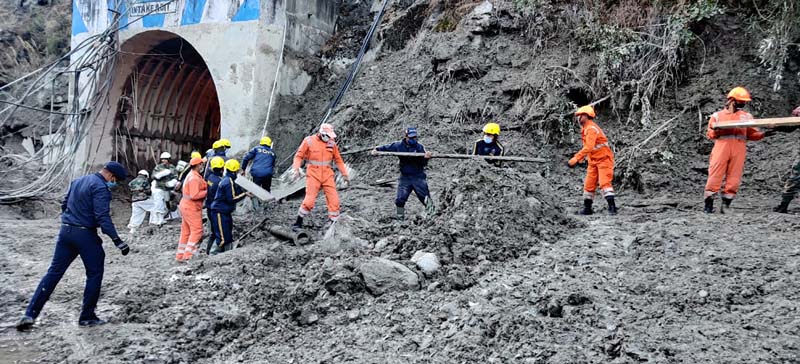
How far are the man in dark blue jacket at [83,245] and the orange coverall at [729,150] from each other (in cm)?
626

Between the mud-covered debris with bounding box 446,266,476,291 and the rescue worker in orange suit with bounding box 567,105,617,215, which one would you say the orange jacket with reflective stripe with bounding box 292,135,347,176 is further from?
the rescue worker in orange suit with bounding box 567,105,617,215

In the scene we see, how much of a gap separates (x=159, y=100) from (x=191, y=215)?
8.36 m

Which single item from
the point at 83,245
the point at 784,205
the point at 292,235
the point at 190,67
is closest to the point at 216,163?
the point at 292,235

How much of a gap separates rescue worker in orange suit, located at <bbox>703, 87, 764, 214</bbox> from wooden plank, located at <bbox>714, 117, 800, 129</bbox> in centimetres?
9

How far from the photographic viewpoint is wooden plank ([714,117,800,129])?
18.8 ft

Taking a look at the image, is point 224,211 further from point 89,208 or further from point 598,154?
point 598,154

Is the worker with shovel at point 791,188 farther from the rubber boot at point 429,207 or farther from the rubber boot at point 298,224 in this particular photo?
the rubber boot at point 298,224

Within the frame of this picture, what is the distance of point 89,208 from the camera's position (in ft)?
17.1

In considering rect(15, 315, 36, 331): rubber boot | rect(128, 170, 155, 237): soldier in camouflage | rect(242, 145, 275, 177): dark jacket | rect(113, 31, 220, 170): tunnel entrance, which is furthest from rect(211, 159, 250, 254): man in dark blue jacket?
rect(113, 31, 220, 170): tunnel entrance

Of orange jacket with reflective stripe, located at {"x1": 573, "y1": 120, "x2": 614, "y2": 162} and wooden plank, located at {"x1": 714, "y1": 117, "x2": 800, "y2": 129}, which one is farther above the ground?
wooden plank, located at {"x1": 714, "y1": 117, "x2": 800, "y2": 129}

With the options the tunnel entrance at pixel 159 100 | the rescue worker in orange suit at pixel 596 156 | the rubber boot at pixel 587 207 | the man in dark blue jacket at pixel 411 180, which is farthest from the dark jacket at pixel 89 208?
the tunnel entrance at pixel 159 100

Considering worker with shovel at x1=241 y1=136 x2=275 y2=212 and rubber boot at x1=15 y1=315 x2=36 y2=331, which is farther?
worker with shovel at x1=241 y1=136 x2=275 y2=212

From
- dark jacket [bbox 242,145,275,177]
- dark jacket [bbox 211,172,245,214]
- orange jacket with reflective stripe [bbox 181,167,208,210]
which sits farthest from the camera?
dark jacket [bbox 242,145,275,177]

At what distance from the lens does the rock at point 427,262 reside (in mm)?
5223
